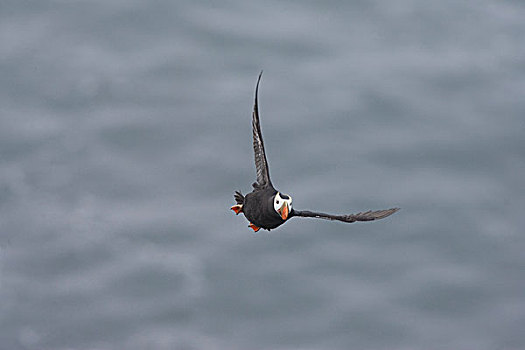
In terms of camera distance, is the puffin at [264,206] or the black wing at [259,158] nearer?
the puffin at [264,206]

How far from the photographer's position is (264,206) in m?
34.3

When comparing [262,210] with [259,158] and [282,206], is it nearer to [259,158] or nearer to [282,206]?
[282,206]

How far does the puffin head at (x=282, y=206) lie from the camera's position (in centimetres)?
3344

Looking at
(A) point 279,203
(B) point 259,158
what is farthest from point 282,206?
(B) point 259,158

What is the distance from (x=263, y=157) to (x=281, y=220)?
4664mm

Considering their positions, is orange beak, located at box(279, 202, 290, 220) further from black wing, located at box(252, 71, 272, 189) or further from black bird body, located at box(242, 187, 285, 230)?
black wing, located at box(252, 71, 272, 189)

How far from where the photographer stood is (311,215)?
3475 cm

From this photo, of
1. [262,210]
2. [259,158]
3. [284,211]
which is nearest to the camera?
[284,211]

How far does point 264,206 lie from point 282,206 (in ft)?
2.90

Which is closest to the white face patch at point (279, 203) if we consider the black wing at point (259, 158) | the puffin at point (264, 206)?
the puffin at point (264, 206)

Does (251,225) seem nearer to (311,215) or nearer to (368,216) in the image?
(311,215)

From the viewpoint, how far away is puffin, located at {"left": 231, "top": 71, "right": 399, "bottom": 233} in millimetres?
33781

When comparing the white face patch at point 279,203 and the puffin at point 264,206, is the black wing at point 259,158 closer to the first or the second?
the puffin at point 264,206

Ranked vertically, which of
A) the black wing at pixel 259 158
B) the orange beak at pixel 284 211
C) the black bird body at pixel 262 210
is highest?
the black wing at pixel 259 158
